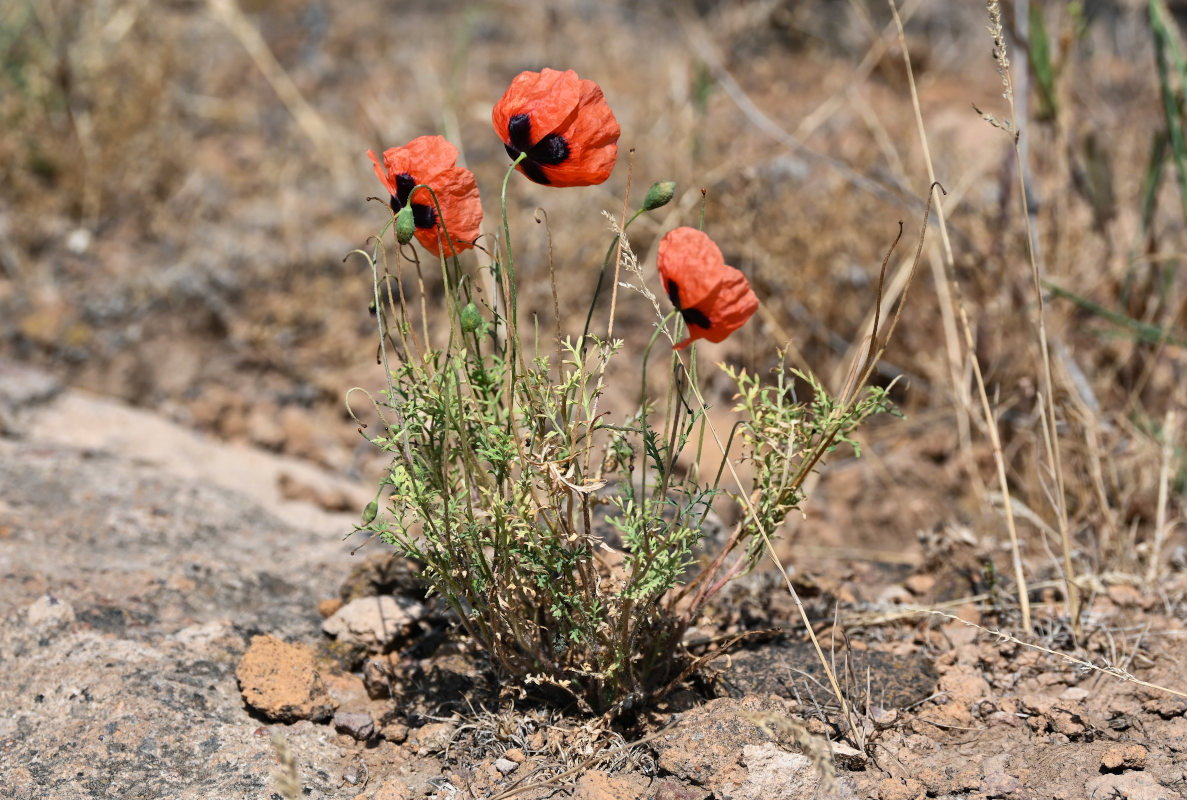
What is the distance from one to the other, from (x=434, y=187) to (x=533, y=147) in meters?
0.14

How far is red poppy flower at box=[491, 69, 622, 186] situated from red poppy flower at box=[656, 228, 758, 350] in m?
0.15

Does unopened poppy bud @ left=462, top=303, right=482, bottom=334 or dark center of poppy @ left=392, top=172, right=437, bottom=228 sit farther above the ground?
dark center of poppy @ left=392, top=172, right=437, bottom=228

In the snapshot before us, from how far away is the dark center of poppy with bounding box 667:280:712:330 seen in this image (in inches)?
48.0

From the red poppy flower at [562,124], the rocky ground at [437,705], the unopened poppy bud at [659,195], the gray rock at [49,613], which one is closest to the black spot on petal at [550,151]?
the red poppy flower at [562,124]

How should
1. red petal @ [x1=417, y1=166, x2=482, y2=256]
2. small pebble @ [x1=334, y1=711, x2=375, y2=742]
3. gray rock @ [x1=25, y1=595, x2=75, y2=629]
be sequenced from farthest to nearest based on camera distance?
gray rock @ [x1=25, y1=595, x2=75, y2=629]
small pebble @ [x1=334, y1=711, x2=375, y2=742]
red petal @ [x1=417, y1=166, x2=482, y2=256]

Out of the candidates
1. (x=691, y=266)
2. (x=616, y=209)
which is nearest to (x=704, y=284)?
(x=691, y=266)

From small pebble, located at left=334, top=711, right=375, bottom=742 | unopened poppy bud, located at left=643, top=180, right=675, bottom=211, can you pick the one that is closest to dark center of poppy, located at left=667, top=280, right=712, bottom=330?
unopened poppy bud, located at left=643, top=180, right=675, bottom=211

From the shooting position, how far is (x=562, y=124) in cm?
125

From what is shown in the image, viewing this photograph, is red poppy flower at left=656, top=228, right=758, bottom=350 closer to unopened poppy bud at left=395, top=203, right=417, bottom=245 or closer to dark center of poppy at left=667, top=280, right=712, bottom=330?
dark center of poppy at left=667, top=280, right=712, bottom=330

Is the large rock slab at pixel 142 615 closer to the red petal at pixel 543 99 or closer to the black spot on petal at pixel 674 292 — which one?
the black spot on petal at pixel 674 292

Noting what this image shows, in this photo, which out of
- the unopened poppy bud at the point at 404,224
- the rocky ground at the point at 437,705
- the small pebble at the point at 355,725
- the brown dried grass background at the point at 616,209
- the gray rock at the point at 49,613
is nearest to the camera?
the unopened poppy bud at the point at 404,224

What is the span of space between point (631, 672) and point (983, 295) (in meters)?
1.87

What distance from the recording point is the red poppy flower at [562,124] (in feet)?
4.07

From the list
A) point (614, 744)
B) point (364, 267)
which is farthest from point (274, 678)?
point (364, 267)
